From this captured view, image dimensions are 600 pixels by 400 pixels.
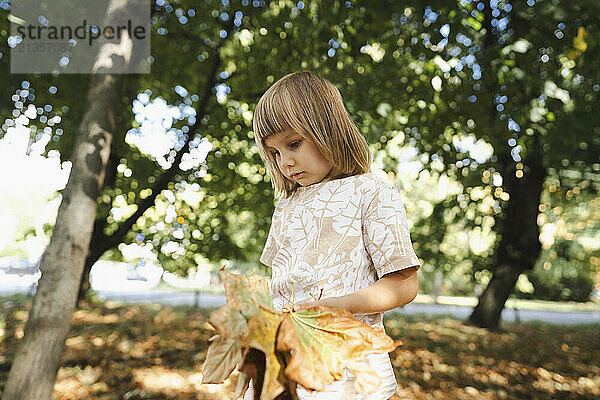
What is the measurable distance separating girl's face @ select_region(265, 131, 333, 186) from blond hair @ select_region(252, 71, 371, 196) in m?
0.02

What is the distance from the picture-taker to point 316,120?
1.41 metres

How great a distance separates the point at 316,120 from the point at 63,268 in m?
2.59

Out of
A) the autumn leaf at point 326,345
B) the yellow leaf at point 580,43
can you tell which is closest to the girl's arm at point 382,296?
the autumn leaf at point 326,345

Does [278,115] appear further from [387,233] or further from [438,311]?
[438,311]

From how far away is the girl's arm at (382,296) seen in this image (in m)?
1.09

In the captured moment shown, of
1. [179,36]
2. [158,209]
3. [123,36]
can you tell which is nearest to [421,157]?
[179,36]

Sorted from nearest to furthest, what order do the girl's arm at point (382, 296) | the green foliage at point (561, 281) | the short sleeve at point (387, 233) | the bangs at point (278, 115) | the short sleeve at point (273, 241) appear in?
the girl's arm at point (382, 296)
the short sleeve at point (387, 233)
the bangs at point (278, 115)
the short sleeve at point (273, 241)
the green foliage at point (561, 281)

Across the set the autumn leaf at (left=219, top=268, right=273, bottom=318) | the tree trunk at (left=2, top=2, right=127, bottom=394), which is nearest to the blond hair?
the autumn leaf at (left=219, top=268, right=273, bottom=318)

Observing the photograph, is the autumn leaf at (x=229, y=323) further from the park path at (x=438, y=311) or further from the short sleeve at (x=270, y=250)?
the park path at (x=438, y=311)

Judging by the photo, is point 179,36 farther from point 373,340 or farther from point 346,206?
point 373,340

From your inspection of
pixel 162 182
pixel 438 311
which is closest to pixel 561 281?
pixel 438 311

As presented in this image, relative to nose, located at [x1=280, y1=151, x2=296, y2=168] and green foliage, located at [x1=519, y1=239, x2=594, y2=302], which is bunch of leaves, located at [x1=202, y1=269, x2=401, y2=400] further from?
green foliage, located at [x1=519, y1=239, x2=594, y2=302]

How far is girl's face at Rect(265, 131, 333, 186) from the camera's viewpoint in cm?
143

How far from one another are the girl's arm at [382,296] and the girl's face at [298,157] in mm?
410
